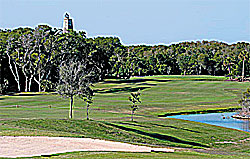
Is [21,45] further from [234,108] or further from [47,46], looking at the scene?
[234,108]

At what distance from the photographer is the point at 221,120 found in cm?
5119

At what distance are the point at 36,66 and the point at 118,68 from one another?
71.9 meters

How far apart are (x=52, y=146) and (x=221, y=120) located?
31.5 meters

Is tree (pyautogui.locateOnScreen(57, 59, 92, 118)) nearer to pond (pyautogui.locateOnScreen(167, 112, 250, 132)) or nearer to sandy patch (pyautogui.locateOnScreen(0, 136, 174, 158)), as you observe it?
pond (pyautogui.locateOnScreen(167, 112, 250, 132))

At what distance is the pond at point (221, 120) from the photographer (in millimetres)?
46375

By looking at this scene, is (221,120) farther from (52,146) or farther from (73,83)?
(52,146)

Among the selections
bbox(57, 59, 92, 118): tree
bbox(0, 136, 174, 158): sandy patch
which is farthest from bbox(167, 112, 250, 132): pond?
bbox(0, 136, 174, 158): sandy patch

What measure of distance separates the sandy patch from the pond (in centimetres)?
2199

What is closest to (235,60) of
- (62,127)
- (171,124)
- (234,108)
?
(234,108)

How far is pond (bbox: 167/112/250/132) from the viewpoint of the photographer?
1826 inches

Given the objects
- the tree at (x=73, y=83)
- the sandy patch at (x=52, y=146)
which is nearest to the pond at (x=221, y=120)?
the tree at (x=73, y=83)

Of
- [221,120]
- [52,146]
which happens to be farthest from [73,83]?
[221,120]

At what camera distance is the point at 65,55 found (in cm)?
9262

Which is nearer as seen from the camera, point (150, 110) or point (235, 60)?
point (150, 110)
